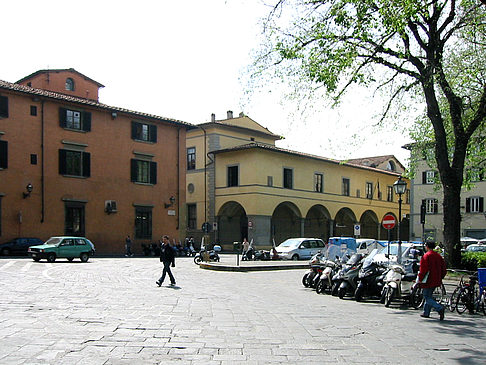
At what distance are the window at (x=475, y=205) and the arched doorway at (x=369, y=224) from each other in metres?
11.5

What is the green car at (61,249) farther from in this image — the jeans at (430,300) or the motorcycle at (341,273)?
the jeans at (430,300)

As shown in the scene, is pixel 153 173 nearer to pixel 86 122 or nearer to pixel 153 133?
pixel 153 133

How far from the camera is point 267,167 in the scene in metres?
48.9

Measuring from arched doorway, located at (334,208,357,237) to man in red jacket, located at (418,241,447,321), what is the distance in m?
48.7

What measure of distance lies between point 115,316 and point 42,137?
28564 mm

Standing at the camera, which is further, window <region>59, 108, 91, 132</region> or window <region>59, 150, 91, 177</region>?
window <region>59, 108, 91, 132</region>

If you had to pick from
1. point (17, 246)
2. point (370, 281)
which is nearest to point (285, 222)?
point (17, 246)

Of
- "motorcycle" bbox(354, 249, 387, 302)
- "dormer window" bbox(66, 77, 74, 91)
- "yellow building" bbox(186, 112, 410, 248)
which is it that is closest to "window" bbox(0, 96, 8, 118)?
"dormer window" bbox(66, 77, 74, 91)

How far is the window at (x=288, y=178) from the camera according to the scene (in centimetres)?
5109

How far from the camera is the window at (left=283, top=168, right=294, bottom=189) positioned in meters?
51.1

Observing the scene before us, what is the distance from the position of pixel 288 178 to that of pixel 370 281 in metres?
37.4

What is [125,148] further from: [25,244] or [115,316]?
[115,316]

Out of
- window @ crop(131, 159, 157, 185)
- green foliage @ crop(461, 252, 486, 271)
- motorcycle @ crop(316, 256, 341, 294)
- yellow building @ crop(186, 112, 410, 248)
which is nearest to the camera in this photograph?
motorcycle @ crop(316, 256, 341, 294)

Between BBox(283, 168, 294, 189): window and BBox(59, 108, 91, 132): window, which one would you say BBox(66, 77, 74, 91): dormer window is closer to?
BBox(59, 108, 91, 132): window
